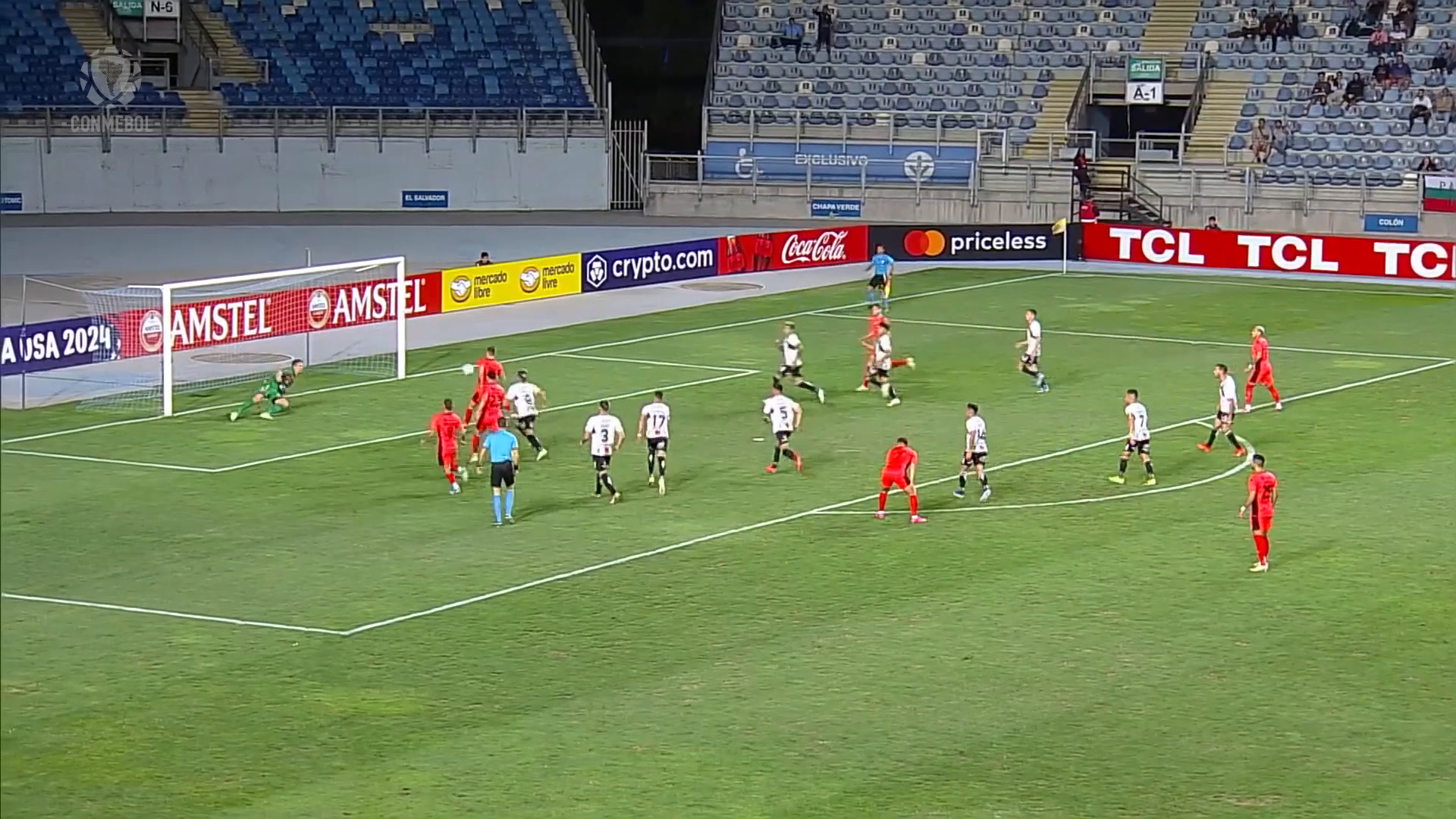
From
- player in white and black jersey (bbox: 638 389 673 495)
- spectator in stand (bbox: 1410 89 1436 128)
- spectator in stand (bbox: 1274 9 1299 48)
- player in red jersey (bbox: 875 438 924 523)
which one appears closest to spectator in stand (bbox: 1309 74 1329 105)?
spectator in stand (bbox: 1274 9 1299 48)

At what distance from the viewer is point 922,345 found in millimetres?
43062

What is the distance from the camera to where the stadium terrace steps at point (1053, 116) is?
62938 mm

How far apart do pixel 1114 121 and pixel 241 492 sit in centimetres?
4206

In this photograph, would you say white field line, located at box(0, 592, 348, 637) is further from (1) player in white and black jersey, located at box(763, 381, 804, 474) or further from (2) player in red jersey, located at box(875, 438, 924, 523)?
(1) player in white and black jersey, located at box(763, 381, 804, 474)

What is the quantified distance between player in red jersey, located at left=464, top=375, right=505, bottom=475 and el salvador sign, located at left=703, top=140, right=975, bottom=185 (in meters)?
32.8

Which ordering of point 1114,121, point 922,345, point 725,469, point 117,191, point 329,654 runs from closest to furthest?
point 329,654 → point 725,469 → point 922,345 → point 117,191 → point 1114,121

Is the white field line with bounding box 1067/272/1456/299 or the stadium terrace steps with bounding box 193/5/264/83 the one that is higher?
the stadium terrace steps with bounding box 193/5/264/83

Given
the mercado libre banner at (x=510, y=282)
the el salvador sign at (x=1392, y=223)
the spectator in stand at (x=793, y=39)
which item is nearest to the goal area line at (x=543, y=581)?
the mercado libre banner at (x=510, y=282)

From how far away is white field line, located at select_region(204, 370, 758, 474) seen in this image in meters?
30.5

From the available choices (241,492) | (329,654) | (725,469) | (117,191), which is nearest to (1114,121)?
(117,191)

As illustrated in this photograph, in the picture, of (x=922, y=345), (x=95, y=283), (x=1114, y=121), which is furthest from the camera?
(x=1114, y=121)

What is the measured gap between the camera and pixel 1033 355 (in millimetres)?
36719

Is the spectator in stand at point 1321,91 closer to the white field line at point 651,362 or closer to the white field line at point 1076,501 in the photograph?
the white field line at point 651,362

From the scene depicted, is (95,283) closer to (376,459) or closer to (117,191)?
(117,191)
